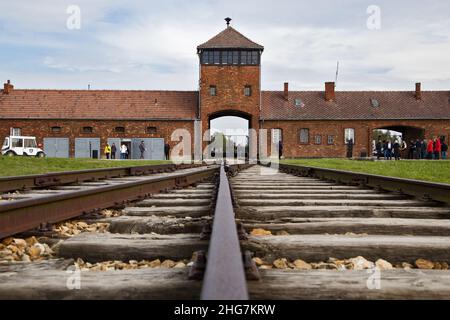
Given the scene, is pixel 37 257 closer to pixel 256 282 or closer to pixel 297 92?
pixel 256 282

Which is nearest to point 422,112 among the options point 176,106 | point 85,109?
point 176,106

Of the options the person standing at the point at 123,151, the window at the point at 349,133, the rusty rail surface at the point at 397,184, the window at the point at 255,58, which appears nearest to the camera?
the rusty rail surface at the point at 397,184

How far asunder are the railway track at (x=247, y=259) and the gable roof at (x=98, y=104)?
3721 centimetres

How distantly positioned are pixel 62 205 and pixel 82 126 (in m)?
38.8

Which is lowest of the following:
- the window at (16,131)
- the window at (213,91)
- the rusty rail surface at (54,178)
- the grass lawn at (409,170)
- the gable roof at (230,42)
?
the grass lawn at (409,170)

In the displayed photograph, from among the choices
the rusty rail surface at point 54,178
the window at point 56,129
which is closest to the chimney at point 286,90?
the window at point 56,129

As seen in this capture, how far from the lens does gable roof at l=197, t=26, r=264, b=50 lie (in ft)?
130

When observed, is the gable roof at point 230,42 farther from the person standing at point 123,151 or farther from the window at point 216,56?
the person standing at point 123,151

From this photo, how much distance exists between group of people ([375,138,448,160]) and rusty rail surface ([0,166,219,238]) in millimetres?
28520

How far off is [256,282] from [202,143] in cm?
3766

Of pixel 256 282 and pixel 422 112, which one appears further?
pixel 422 112

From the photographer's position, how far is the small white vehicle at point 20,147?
118 feet

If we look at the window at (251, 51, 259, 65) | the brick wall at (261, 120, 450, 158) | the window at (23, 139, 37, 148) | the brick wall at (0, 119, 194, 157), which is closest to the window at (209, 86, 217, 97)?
the brick wall at (0, 119, 194, 157)

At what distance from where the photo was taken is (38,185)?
6852 millimetres
